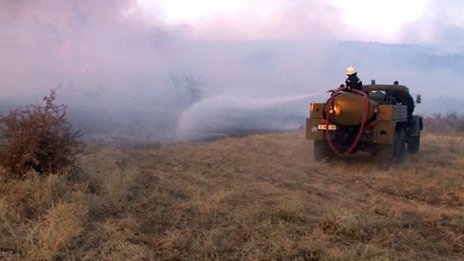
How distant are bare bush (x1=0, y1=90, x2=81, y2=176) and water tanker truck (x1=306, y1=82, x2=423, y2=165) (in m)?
5.74

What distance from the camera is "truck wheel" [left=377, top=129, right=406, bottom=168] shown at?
1109 centimetres

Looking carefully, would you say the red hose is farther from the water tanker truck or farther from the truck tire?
the truck tire

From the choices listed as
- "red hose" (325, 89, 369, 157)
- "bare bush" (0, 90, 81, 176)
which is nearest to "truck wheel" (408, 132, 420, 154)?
"red hose" (325, 89, 369, 157)

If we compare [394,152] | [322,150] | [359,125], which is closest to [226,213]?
[359,125]

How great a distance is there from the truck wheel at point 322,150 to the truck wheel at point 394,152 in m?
1.22

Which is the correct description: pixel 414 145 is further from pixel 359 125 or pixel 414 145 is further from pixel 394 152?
pixel 359 125

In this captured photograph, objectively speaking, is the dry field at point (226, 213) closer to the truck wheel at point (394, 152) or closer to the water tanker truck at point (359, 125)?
the truck wheel at point (394, 152)

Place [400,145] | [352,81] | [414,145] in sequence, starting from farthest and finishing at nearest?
[414,145], [400,145], [352,81]

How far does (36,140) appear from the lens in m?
7.27

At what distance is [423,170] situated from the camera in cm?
1123

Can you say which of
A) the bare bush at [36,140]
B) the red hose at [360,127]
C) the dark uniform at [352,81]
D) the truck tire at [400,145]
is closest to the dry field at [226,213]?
the bare bush at [36,140]

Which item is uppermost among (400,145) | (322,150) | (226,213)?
(400,145)

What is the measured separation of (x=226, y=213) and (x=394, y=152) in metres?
6.37

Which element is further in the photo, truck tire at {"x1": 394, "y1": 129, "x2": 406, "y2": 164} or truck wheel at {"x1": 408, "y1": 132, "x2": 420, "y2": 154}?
truck wheel at {"x1": 408, "y1": 132, "x2": 420, "y2": 154}
